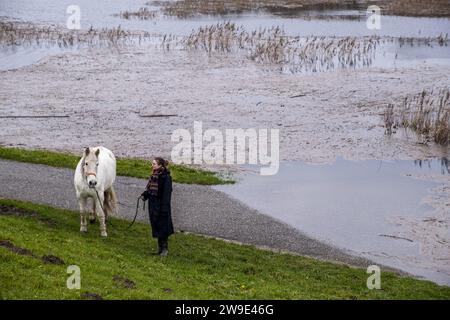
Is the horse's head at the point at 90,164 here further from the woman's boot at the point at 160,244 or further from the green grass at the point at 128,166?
the green grass at the point at 128,166

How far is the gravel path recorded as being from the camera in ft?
77.2

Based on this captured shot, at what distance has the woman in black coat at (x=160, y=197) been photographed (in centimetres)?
1916

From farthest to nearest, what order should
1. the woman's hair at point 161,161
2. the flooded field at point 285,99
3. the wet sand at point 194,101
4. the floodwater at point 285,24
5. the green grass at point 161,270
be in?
1. the floodwater at point 285,24
2. the wet sand at point 194,101
3. the flooded field at point 285,99
4. the woman's hair at point 161,161
5. the green grass at point 161,270

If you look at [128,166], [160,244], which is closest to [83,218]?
[160,244]

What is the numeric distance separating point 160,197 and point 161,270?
2.12 meters

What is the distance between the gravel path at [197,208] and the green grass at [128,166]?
62cm

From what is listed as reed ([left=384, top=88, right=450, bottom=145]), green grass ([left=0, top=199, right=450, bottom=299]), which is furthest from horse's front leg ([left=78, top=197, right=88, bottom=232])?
reed ([left=384, top=88, right=450, bottom=145])

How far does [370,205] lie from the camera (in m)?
28.9

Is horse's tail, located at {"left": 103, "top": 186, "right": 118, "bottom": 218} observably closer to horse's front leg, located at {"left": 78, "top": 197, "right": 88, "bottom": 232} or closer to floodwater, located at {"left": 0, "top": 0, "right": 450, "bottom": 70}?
horse's front leg, located at {"left": 78, "top": 197, "right": 88, "bottom": 232}

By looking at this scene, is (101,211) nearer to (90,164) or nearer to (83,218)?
(83,218)

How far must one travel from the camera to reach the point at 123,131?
39781mm

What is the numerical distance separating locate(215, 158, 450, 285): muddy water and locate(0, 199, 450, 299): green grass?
3.22m

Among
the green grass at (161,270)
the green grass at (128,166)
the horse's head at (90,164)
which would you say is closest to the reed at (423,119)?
the green grass at (128,166)
